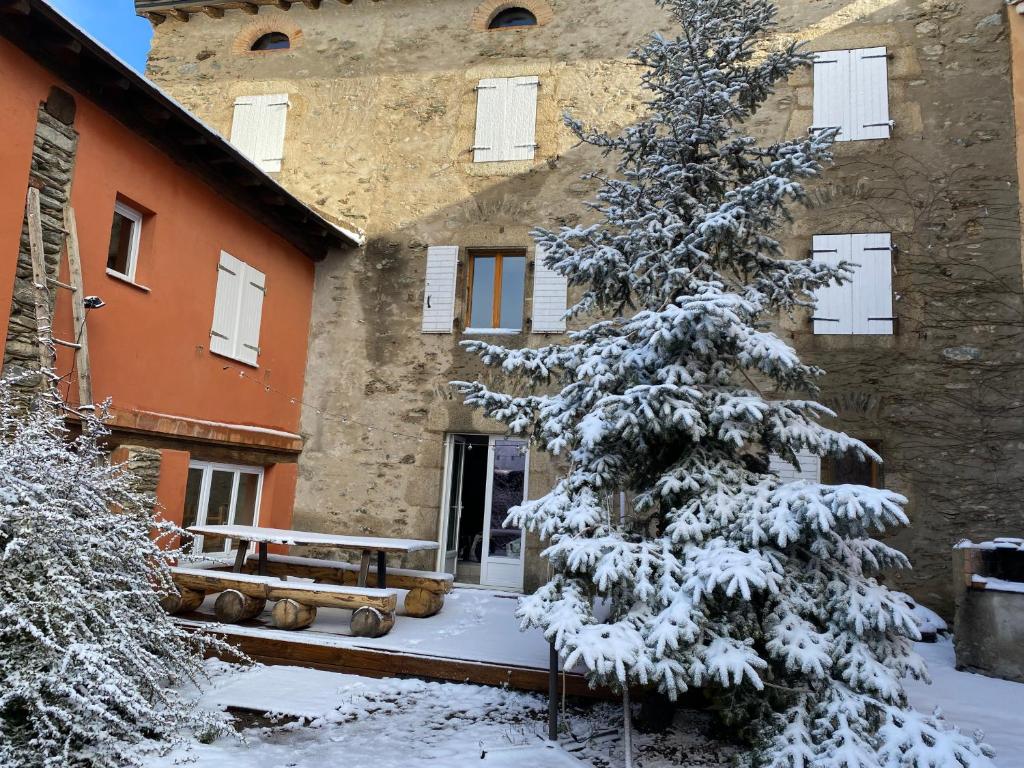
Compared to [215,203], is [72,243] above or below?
below

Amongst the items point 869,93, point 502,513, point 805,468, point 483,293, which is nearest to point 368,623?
point 502,513

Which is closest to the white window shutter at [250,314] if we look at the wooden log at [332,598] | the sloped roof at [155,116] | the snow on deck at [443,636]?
the sloped roof at [155,116]

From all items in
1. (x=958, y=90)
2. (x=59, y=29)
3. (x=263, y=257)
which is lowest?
(x=263, y=257)

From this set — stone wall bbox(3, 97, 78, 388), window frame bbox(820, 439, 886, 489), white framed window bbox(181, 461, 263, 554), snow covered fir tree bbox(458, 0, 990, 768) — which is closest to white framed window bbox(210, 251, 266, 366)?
white framed window bbox(181, 461, 263, 554)

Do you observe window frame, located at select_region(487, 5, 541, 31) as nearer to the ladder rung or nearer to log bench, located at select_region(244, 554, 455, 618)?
the ladder rung

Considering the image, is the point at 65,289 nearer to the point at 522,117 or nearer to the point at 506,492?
the point at 506,492

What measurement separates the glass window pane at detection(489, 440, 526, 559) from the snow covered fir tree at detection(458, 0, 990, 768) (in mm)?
3803

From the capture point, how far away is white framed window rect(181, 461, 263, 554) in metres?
7.30

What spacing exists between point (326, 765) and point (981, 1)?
9831 mm

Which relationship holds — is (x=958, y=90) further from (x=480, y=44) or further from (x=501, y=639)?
(x=501, y=639)

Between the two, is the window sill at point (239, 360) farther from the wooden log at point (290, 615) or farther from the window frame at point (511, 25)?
the window frame at point (511, 25)

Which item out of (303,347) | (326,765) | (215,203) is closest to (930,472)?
(326,765)

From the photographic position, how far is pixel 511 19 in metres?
9.74

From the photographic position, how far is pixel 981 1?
8.19m
